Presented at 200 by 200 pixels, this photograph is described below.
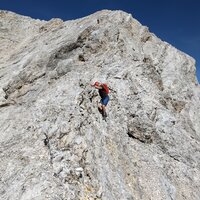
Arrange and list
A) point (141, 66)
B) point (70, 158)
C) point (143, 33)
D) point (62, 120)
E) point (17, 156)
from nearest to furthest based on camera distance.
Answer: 1. point (70, 158)
2. point (17, 156)
3. point (62, 120)
4. point (141, 66)
5. point (143, 33)

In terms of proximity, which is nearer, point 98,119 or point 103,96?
point 98,119

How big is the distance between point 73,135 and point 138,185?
6090 millimetres

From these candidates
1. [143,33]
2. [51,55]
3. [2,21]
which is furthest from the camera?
[2,21]

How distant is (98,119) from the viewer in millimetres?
24047

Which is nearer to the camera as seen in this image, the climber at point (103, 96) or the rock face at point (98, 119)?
the rock face at point (98, 119)

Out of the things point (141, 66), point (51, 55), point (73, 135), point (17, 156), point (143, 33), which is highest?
point (143, 33)

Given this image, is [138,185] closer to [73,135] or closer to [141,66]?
[73,135]

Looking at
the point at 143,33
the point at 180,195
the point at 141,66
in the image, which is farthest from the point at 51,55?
the point at 180,195

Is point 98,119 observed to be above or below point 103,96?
below

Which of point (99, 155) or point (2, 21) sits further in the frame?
point (2, 21)

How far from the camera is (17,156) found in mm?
19859

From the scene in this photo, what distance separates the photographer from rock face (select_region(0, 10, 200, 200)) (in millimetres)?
18328

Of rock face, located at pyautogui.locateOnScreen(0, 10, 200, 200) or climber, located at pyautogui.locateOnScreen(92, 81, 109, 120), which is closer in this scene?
rock face, located at pyautogui.locateOnScreen(0, 10, 200, 200)

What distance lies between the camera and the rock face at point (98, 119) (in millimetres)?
18328
